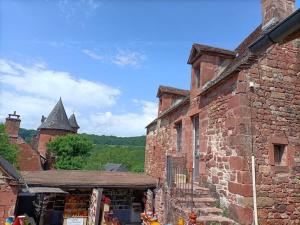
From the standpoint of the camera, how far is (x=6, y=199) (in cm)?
875

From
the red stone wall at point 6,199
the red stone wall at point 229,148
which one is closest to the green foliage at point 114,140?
the red stone wall at point 6,199

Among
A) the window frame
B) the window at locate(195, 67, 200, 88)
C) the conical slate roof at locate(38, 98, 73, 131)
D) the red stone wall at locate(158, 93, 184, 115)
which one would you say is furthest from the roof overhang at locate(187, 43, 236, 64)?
the conical slate roof at locate(38, 98, 73, 131)

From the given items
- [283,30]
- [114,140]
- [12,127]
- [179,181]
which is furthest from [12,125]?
[114,140]

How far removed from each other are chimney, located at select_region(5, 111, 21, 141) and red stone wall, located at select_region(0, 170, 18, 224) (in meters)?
16.7

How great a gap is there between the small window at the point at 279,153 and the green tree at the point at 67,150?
2450 cm

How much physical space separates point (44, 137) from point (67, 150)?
13.6 feet

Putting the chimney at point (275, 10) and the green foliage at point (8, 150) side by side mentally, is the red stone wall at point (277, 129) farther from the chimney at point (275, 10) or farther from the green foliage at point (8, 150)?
the green foliage at point (8, 150)

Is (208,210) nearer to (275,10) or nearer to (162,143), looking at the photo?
(275,10)

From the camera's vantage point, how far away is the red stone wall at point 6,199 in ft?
28.5

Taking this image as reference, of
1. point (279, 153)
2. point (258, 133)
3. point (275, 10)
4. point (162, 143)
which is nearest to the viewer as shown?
point (258, 133)

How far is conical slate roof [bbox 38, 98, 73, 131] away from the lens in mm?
30209

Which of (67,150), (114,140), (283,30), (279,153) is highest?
(114,140)

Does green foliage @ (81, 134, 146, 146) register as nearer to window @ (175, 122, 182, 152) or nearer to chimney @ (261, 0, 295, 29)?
window @ (175, 122, 182, 152)

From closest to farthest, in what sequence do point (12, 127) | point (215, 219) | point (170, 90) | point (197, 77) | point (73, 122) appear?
point (215, 219) → point (197, 77) → point (170, 90) → point (12, 127) → point (73, 122)
